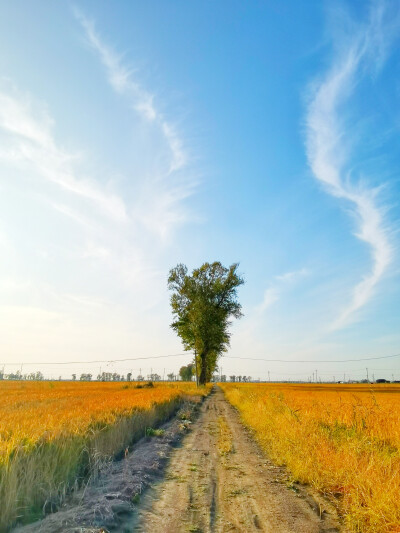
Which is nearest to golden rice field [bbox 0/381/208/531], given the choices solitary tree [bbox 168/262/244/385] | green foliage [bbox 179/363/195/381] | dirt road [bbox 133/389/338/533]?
dirt road [bbox 133/389/338/533]

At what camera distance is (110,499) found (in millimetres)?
5891

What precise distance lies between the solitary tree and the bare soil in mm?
39075

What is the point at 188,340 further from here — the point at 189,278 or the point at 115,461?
the point at 115,461

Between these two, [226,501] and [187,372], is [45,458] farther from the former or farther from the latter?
[187,372]

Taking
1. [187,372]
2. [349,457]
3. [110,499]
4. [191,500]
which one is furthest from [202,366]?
[187,372]

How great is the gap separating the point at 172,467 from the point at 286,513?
3883 mm

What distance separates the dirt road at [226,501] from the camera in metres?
5.15

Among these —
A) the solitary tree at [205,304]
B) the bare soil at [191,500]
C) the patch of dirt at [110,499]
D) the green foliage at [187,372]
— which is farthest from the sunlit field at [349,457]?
the green foliage at [187,372]

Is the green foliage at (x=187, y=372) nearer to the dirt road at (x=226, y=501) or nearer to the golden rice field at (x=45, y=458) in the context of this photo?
the dirt road at (x=226, y=501)

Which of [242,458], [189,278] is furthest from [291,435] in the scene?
[189,278]

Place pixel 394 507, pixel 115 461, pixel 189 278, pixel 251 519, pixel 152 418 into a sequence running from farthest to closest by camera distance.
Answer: pixel 189 278 → pixel 152 418 → pixel 115 461 → pixel 251 519 → pixel 394 507

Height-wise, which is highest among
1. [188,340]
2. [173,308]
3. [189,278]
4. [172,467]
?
[189,278]

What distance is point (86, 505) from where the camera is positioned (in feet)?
17.7

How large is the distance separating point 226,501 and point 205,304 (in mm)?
42782
